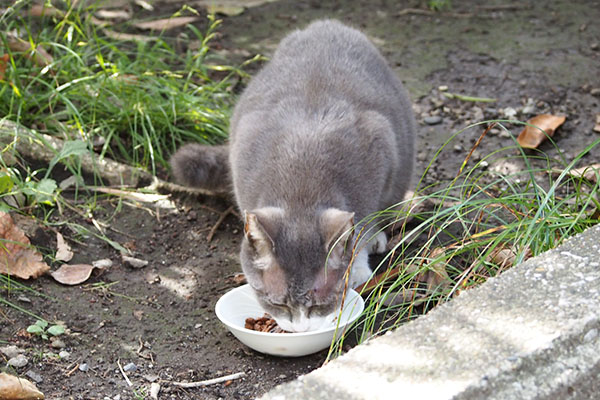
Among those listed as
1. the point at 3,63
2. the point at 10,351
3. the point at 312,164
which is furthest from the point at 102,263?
the point at 3,63

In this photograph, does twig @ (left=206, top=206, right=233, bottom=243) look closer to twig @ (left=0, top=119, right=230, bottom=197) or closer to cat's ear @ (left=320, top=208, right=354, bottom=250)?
twig @ (left=0, top=119, right=230, bottom=197)

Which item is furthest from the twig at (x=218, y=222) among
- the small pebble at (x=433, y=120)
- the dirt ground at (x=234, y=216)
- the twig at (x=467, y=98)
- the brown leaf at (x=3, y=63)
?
the twig at (x=467, y=98)

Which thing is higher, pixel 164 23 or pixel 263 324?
pixel 164 23

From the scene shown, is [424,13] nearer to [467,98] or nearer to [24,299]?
[467,98]

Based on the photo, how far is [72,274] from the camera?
3820mm

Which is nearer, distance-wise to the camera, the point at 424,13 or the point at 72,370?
the point at 72,370

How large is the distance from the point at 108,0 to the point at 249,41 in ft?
4.12

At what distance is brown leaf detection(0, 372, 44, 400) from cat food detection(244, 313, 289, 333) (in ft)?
3.13

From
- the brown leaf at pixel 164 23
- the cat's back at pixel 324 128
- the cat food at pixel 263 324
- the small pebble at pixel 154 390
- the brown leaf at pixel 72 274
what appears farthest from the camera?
the brown leaf at pixel 164 23

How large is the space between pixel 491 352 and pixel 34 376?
5.92ft

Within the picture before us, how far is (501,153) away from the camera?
495 centimetres

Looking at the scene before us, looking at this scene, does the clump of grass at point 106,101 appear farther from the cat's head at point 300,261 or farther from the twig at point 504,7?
the twig at point 504,7

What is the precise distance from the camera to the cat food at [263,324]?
3.47 metres

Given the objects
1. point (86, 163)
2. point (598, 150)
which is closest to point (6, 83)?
point (86, 163)
